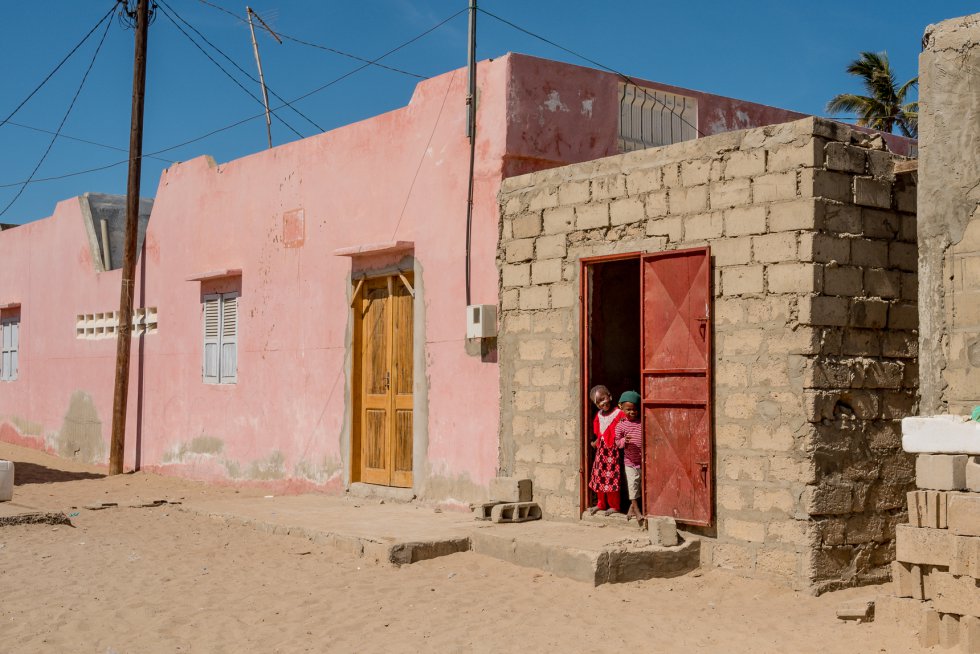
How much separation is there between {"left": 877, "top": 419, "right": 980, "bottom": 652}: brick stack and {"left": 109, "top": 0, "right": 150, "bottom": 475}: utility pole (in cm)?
1185

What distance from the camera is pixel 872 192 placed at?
24.8ft

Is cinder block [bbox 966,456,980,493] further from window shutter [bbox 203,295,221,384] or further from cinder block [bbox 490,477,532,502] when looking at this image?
window shutter [bbox 203,295,221,384]

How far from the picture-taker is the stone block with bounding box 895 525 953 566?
574 cm

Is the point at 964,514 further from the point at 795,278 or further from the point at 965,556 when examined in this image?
the point at 795,278

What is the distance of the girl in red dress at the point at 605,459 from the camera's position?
8.41 meters

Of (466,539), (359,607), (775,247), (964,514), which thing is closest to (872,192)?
(775,247)

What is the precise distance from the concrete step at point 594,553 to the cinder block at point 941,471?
204 centimetres

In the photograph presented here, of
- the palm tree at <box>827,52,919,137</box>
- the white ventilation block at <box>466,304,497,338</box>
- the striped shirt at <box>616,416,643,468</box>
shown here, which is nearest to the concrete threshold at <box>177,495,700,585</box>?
the striped shirt at <box>616,416,643,468</box>

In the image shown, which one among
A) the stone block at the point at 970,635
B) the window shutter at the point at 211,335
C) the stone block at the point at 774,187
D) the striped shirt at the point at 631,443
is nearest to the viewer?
the stone block at the point at 970,635

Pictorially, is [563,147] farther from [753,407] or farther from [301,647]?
[301,647]

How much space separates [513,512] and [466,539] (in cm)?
48

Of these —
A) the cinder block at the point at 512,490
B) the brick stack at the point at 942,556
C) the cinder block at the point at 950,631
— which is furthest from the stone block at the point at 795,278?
the cinder block at the point at 512,490

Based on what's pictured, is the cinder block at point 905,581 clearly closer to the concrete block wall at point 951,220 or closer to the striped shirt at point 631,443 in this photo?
the concrete block wall at point 951,220

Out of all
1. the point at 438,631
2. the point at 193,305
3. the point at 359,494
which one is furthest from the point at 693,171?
the point at 193,305
